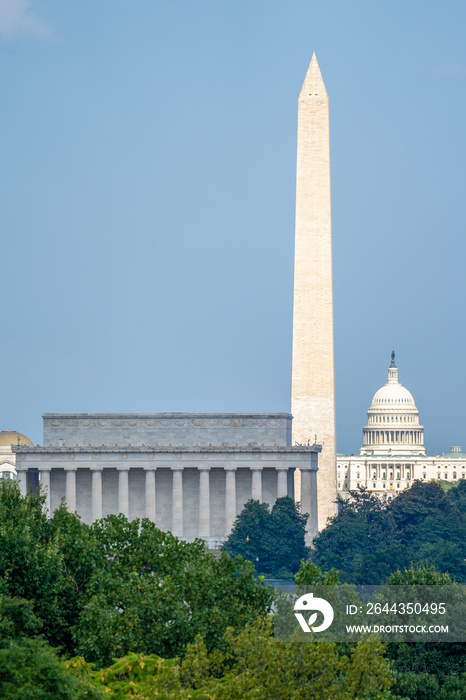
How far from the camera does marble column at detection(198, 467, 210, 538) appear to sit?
13025cm

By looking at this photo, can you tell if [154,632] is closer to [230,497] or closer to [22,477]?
[230,497]

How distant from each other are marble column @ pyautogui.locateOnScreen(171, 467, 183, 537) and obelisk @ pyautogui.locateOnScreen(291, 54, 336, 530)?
1204 centimetres

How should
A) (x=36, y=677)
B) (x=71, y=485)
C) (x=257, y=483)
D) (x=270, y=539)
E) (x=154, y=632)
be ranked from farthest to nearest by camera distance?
(x=71, y=485) < (x=257, y=483) < (x=270, y=539) < (x=154, y=632) < (x=36, y=677)

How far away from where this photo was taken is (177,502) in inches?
5162

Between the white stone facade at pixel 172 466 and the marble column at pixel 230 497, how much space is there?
82 millimetres

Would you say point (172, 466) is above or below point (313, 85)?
below

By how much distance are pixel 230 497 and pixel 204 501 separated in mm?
2164

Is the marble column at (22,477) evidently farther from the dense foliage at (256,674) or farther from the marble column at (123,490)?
the dense foliage at (256,674)

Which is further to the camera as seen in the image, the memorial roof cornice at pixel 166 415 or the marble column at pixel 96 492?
the memorial roof cornice at pixel 166 415

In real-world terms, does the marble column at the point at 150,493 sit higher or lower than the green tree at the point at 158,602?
higher

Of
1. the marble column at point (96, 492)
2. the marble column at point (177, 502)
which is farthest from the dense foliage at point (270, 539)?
the marble column at point (96, 492)

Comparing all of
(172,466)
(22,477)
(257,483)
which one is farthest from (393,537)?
(22,477)

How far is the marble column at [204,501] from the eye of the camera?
130m

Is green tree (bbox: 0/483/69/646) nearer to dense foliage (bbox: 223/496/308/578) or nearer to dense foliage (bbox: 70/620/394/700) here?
dense foliage (bbox: 70/620/394/700)
